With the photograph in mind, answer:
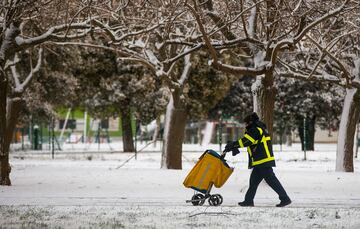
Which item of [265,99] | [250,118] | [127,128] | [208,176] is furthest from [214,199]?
[127,128]

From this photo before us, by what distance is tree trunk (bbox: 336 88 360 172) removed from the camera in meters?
23.6

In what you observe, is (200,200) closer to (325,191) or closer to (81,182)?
(325,191)

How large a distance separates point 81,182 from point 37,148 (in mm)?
34730

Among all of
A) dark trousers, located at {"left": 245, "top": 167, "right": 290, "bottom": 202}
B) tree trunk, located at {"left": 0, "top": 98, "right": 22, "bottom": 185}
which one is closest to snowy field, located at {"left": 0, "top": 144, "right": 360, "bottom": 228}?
dark trousers, located at {"left": 245, "top": 167, "right": 290, "bottom": 202}

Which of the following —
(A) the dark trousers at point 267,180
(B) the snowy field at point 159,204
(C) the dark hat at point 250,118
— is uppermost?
(C) the dark hat at point 250,118

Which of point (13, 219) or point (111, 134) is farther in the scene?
point (111, 134)

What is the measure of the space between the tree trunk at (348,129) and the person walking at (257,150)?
37.0 ft

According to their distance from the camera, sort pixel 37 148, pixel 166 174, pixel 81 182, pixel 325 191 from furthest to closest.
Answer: pixel 37 148
pixel 166 174
pixel 81 182
pixel 325 191

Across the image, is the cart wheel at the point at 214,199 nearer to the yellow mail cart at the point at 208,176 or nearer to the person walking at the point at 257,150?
the yellow mail cart at the point at 208,176

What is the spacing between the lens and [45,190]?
664 inches

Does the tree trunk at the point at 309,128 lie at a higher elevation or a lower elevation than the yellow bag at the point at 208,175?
higher

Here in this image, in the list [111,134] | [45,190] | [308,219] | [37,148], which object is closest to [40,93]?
[37,148]

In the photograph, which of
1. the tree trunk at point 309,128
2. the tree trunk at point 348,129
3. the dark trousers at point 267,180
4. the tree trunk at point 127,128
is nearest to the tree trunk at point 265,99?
the dark trousers at point 267,180

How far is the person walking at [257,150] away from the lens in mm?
12602
